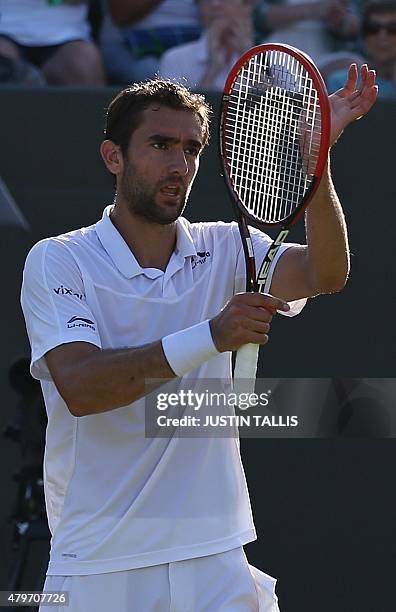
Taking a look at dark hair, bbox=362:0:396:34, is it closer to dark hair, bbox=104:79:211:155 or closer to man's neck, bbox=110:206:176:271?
dark hair, bbox=104:79:211:155

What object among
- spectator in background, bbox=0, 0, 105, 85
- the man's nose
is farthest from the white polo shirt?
spectator in background, bbox=0, 0, 105, 85

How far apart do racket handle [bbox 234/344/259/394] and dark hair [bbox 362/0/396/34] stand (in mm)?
3314

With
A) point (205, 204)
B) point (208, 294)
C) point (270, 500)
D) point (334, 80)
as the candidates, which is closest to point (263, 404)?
point (270, 500)

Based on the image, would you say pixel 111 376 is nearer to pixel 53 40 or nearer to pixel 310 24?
pixel 53 40

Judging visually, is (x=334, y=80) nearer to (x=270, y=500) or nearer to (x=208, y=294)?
(x=270, y=500)

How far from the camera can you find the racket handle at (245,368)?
2.49 meters

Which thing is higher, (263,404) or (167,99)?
(167,99)

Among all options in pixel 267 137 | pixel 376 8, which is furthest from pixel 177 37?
pixel 267 137

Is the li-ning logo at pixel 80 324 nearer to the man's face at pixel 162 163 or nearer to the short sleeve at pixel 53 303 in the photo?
the short sleeve at pixel 53 303

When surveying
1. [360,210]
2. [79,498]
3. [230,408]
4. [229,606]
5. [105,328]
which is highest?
[360,210]

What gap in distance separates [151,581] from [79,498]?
9.5 inches

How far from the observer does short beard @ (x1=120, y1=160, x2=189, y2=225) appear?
2895mm

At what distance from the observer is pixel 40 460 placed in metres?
4.55

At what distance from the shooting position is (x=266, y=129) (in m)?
3.09
